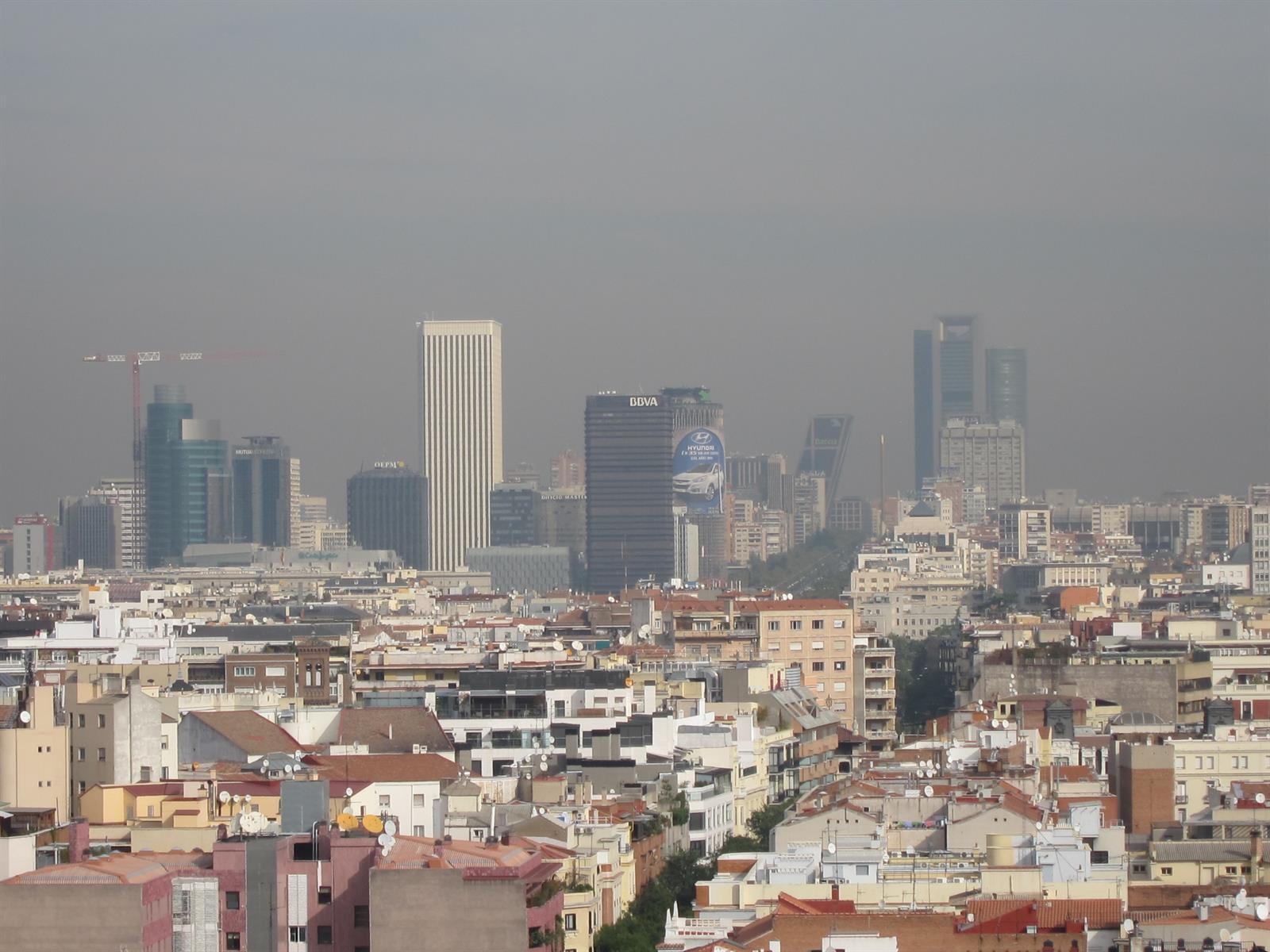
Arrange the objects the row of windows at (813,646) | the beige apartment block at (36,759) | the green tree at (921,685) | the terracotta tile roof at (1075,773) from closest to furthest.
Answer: the beige apartment block at (36,759) < the terracotta tile roof at (1075,773) < the row of windows at (813,646) < the green tree at (921,685)

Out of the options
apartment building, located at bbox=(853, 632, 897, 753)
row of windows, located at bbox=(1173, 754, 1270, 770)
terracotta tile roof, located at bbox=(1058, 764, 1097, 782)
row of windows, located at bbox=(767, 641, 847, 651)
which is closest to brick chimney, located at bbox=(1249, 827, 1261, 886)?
terracotta tile roof, located at bbox=(1058, 764, 1097, 782)

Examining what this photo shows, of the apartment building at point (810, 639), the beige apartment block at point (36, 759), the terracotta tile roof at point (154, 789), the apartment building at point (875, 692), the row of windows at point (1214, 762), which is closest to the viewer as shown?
the terracotta tile roof at point (154, 789)

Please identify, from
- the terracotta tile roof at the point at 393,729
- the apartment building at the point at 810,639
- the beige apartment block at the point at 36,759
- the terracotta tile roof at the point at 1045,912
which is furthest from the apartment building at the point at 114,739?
the apartment building at the point at 810,639

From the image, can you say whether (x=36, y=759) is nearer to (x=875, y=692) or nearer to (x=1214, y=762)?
(x=1214, y=762)

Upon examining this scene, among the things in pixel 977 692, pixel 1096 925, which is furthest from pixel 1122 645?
pixel 1096 925

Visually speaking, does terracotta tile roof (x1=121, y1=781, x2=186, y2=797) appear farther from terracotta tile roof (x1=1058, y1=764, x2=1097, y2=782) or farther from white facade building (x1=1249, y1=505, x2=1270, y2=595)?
white facade building (x1=1249, y1=505, x2=1270, y2=595)

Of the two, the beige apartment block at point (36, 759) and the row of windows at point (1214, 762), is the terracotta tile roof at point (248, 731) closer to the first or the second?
the beige apartment block at point (36, 759)

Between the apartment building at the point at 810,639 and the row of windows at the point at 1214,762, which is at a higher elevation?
the apartment building at the point at 810,639

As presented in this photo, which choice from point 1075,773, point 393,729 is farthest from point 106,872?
point 393,729
